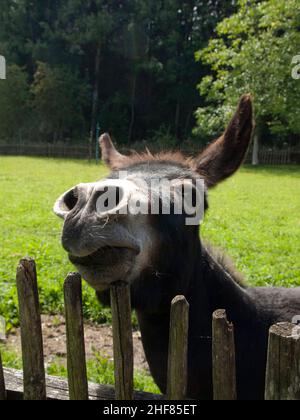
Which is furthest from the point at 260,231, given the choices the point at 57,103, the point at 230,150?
the point at 57,103

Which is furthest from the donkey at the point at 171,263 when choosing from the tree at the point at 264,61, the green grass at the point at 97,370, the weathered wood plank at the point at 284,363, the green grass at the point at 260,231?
the tree at the point at 264,61

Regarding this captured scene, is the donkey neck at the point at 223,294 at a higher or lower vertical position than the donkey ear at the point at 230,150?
lower

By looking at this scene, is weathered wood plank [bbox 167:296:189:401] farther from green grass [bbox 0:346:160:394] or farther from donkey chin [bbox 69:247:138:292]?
green grass [bbox 0:346:160:394]

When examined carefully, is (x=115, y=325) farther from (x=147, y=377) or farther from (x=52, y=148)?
(x=52, y=148)

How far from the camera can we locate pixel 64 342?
167 inches

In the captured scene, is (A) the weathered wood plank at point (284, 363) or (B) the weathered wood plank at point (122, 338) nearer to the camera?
(A) the weathered wood plank at point (284, 363)

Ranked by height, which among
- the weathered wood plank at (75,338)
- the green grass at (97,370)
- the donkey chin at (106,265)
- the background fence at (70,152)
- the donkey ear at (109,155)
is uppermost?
the background fence at (70,152)

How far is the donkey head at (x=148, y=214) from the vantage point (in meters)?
1.75

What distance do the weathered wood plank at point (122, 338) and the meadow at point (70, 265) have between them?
173 centimetres

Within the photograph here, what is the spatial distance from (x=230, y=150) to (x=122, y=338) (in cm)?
149

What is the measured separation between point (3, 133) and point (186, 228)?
4030 cm

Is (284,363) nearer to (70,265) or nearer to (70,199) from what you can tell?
(70,199)

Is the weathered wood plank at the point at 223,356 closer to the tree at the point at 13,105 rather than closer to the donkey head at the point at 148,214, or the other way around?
the donkey head at the point at 148,214

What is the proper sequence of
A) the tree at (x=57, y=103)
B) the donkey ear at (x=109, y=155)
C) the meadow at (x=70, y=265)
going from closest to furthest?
the donkey ear at (x=109, y=155) → the meadow at (x=70, y=265) → the tree at (x=57, y=103)
